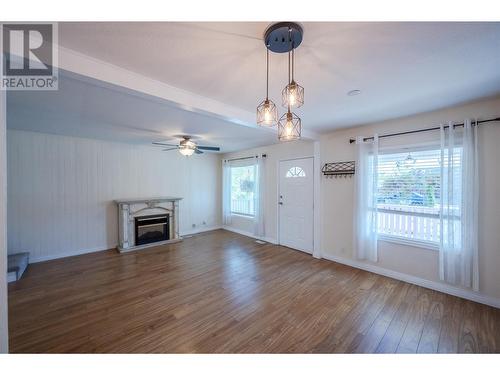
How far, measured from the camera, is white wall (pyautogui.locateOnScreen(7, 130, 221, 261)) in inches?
141

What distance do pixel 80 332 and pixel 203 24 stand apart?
9.36 ft

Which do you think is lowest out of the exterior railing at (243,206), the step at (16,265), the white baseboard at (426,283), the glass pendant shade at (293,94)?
the white baseboard at (426,283)

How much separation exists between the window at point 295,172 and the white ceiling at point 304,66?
1.68m

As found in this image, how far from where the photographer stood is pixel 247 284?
2865mm

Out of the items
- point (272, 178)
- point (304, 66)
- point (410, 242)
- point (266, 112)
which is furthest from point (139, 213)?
point (410, 242)

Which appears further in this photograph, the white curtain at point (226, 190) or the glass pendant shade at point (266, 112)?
the white curtain at point (226, 190)

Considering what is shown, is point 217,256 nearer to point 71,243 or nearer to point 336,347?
point 336,347

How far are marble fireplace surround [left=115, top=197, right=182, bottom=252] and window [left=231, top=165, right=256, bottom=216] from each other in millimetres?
1736

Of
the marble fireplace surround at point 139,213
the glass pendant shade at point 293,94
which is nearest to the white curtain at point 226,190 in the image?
the marble fireplace surround at point 139,213

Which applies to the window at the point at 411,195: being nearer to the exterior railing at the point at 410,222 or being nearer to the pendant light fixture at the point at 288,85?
the exterior railing at the point at 410,222

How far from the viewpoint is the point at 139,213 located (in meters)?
4.55

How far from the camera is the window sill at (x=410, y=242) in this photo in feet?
8.99

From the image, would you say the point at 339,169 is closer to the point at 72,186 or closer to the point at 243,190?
the point at 243,190
